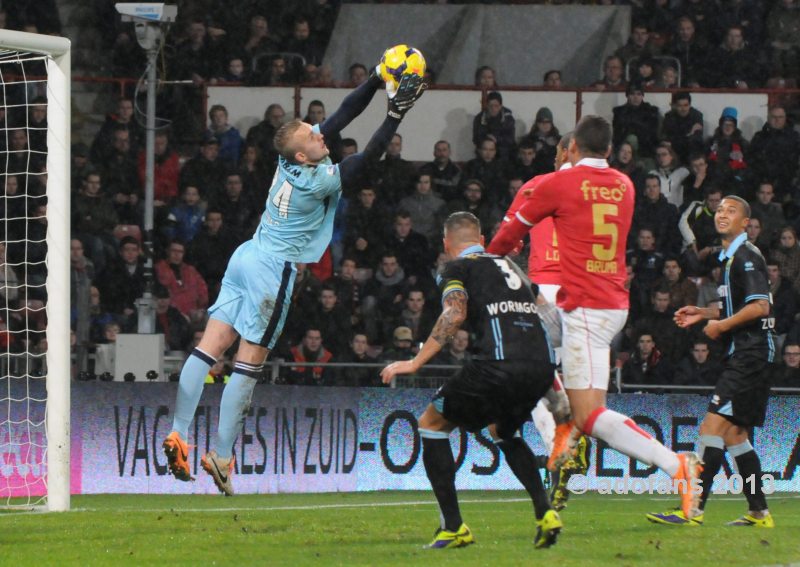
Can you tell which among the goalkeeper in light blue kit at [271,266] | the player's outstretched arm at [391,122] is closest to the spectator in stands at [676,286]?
the goalkeeper in light blue kit at [271,266]

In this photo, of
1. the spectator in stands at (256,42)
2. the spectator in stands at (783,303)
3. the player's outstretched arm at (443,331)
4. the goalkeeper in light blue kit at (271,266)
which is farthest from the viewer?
the spectator in stands at (256,42)

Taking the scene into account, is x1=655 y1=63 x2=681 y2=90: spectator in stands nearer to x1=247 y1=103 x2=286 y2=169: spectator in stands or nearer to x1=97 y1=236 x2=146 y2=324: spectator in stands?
x1=247 y1=103 x2=286 y2=169: spectator in stands

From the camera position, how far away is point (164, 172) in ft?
62.3

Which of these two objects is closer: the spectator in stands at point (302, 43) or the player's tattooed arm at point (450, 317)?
the player's tattooed arm at point (450, 317)

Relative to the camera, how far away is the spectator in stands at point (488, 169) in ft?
60.8

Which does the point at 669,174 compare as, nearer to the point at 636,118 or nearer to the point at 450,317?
the point at 636,118

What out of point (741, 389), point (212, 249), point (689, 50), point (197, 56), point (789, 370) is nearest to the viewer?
point (741, 389)

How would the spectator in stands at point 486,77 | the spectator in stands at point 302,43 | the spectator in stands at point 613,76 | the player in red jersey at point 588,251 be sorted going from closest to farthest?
the player in red jersey at point 588,251 < the spectator in stands at point 613,76 < the spectator in stands at point 486,77 < the spectator in stands at point 302,43

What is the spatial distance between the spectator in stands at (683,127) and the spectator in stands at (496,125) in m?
1.95

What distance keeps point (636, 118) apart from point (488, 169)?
2026mm

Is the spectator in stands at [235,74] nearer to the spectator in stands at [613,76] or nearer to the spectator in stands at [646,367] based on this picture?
the spectator in stands at [613,76]

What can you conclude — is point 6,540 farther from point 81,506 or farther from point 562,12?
point 562,12

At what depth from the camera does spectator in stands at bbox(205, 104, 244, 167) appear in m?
19.2

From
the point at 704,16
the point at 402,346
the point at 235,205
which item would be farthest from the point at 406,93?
the point at 704,16
